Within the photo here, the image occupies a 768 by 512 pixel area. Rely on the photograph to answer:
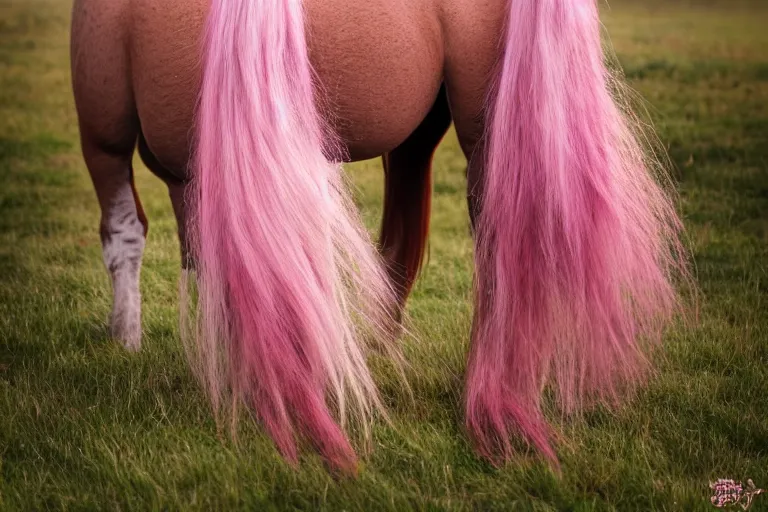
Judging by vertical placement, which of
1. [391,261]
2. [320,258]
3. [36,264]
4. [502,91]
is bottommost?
Result: [36,264]

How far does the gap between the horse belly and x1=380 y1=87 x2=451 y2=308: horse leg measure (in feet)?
1.83

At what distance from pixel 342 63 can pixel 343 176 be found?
298 mm

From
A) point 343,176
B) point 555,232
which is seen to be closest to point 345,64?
point 343,176

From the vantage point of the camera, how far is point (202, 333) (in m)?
2.14

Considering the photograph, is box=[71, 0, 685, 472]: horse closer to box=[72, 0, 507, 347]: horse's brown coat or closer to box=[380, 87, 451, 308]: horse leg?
box=[72, 0, 507, 347]: horse's brown coat

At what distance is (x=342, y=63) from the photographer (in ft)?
6.70

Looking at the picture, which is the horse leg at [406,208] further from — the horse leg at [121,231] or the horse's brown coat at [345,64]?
the horse leg at [121,231]

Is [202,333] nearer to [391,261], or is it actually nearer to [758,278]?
[391,261]

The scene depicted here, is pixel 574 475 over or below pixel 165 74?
below

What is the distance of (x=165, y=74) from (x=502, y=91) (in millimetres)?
798

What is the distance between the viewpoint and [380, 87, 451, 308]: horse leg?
272 cm

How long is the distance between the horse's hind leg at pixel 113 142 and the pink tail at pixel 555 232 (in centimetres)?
95

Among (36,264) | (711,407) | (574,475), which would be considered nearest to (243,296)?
(574,475)

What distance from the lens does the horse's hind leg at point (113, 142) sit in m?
2.18
